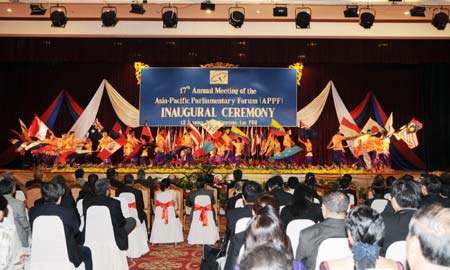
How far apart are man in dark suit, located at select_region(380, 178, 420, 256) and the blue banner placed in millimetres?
9919

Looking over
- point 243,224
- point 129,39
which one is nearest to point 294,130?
point 129,39

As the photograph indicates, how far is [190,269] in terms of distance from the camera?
5.13m

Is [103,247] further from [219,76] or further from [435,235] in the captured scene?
[219,76]

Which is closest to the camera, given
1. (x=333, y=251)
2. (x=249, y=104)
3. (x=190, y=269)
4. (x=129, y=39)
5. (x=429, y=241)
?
(x=429, y=241)

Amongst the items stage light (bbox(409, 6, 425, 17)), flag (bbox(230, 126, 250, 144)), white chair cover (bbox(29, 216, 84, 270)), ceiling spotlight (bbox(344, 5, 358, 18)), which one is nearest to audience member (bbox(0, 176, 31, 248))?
white chair cover (bbox(29, 216, 84, 270))

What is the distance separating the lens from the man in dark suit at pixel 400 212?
111 inches

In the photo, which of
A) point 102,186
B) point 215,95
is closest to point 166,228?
point 102,186

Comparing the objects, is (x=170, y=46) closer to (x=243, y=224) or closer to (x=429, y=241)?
(x=243, y=224)

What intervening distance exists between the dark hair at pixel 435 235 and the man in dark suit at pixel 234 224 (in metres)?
1.39

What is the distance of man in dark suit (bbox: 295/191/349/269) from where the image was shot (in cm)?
265

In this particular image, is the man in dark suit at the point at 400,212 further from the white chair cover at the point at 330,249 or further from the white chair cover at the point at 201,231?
the white chair cover at the point at 201,231

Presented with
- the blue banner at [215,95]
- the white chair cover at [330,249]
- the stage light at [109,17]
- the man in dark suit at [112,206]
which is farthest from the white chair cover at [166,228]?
the blue banner at [215,95]

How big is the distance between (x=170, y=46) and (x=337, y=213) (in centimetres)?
941

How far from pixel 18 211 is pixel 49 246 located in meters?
0.75
